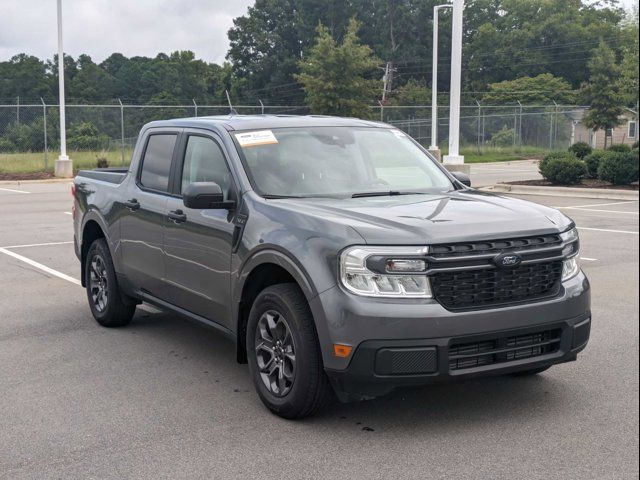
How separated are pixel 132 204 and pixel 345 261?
281 cm

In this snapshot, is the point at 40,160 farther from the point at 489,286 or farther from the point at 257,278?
the point at 489,286

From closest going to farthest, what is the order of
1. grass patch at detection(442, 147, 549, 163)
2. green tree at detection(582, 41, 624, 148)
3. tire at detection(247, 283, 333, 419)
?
tire at detection(247, 283, 333, 419) < green tree at detection(582, 41, 624, 148) < grass patch at detection(442, 147, 549, 163)

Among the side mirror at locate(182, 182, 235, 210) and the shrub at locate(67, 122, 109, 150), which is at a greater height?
the shrub at locate(67, 122, 109, 150)

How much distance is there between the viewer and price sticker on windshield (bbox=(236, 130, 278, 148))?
574 cm

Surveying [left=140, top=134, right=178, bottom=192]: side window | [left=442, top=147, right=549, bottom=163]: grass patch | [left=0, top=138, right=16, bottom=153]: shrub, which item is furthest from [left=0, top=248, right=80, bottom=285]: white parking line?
[left=442, top=147, right=549, bottom=163]: grass patch

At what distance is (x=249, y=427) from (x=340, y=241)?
1.22m

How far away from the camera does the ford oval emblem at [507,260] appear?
14.5ft

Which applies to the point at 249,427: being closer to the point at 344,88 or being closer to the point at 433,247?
the point at 433,247

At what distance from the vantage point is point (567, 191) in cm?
2073

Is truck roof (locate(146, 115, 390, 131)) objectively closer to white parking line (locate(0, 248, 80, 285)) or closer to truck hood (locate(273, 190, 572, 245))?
truck hood (locate(273, 190, 572, 245))

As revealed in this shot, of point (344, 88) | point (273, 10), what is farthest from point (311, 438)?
point (273, 10)

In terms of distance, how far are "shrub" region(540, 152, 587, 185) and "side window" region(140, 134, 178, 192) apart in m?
17.1

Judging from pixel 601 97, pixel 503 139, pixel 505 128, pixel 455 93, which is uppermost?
pixel 601 97

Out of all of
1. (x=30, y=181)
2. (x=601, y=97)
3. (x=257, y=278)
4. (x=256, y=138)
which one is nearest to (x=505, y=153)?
(x=601, y=97)
